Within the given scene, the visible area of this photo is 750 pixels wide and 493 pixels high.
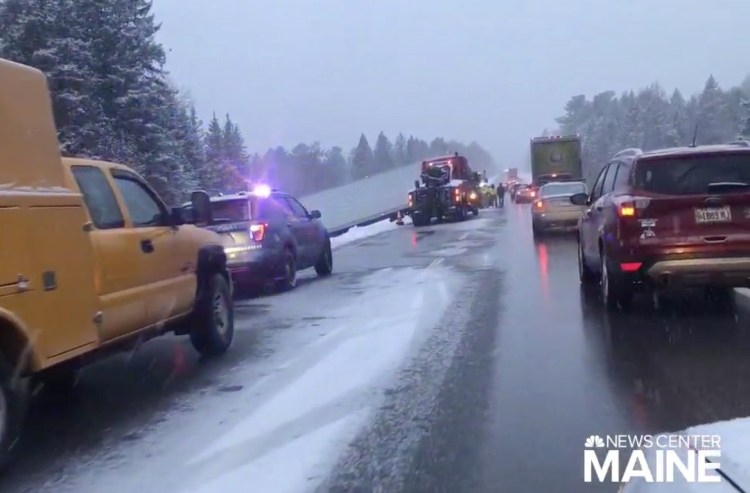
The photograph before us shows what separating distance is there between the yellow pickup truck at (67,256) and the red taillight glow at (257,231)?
5598mm

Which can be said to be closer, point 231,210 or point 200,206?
point 200,206

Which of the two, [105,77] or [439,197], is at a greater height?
[105,77]

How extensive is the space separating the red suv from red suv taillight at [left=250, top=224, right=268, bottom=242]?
6.15m

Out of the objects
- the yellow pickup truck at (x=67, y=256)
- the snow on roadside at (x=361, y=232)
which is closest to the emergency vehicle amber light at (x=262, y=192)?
the yellow pickup truck at (x=67, y=256)

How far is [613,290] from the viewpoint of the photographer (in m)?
10.3

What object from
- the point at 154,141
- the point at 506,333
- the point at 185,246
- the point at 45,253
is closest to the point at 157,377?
the point at 185,246

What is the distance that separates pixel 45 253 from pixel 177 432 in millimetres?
1490

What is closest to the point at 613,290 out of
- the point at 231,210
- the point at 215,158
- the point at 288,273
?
the point at 288,273

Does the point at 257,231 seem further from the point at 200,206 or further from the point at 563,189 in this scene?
the point at 563,189

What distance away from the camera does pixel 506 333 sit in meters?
9.48

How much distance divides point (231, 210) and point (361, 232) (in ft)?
68.3

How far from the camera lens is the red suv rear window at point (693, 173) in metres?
9.55

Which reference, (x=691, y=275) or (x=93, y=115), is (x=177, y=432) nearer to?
(x=691, y=275)

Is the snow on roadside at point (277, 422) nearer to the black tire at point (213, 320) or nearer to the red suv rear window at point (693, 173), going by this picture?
the black tire at point (213, 320)
